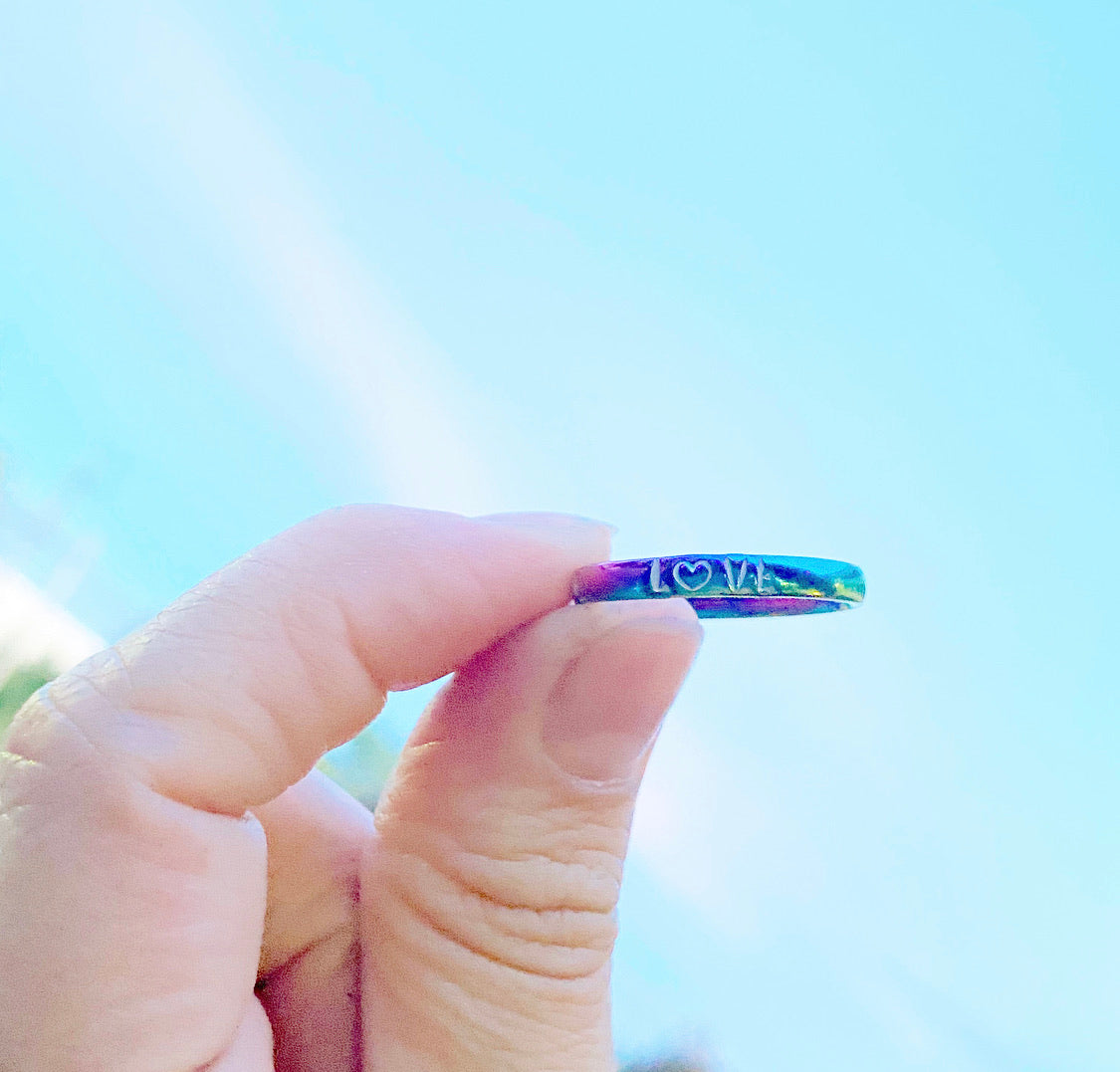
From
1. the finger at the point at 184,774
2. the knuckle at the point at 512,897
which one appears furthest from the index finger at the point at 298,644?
the knuckle at the point at 512,897

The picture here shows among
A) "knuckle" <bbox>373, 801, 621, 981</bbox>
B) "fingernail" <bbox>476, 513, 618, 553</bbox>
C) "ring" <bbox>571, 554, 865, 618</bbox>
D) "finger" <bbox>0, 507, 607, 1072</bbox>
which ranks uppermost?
"fingernail" <bbox>476, 513, 618, 553</bbox>

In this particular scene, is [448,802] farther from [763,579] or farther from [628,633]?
[763,579]

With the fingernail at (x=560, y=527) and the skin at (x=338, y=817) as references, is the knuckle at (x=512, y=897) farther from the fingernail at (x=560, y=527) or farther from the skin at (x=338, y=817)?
the fingernail at (x=560, y=527)

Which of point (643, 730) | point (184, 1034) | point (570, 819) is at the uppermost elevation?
point (643, 730)

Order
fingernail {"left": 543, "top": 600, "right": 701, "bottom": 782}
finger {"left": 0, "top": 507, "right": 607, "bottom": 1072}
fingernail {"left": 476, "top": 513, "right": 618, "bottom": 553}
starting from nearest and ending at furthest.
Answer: finger {"left": 0, "top": 507, "right": 607, "bottom": 1072}
fingernail {"left": 543, "top": 600, "right": 701, "bottom": 782}
fingernail {"left": 476, "top": 513, "right": 618, "bottom": 553}

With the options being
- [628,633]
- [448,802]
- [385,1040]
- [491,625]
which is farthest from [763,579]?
[385,1040]

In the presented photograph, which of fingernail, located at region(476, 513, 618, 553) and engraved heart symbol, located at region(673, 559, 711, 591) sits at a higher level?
fingernail, located at region(476, 513, 618, 553)

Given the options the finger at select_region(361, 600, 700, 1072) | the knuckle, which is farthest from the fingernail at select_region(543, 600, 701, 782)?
the knuckle

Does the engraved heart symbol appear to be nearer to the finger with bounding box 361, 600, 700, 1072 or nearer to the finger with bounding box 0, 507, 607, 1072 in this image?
the finger with bounding box 361, 600, 700, 1072
